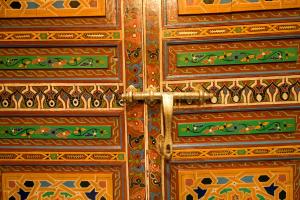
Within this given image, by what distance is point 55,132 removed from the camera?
84 cm

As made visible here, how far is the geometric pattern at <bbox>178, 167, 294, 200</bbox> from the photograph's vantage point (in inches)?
32.4

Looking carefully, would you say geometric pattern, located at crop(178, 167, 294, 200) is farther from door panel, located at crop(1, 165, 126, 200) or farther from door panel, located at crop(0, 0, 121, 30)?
door panel, located at crop(0, 0, 121, 30)

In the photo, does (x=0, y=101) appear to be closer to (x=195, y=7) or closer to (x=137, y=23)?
(x=137, y=23)

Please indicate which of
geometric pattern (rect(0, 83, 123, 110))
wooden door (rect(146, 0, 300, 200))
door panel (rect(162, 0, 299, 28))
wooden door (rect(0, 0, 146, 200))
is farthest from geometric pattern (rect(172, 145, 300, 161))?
door panel (rect(162, 0, 299, 28))

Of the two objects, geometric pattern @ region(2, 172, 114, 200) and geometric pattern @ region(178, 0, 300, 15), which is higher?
geometric pattern @ region(178, 0, 300, 15)

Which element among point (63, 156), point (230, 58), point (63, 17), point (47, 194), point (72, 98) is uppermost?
point (63, 17)

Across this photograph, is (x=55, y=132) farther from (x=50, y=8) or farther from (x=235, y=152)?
(x=235, y=152)

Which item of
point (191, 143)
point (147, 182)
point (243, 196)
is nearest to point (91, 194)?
point (147, 182)

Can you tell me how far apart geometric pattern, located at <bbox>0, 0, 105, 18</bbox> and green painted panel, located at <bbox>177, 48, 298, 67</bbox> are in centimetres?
26

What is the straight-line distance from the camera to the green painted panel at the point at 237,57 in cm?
81

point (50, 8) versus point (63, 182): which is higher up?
point (50, 8)

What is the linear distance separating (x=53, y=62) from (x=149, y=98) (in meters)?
0.27

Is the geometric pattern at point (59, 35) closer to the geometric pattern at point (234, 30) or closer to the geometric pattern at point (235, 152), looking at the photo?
the geometric pattern at point (234, 30)

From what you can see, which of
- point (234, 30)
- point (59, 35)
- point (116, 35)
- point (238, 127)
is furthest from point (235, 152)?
point (59, 35)
